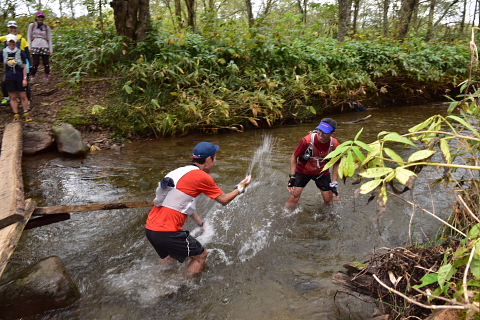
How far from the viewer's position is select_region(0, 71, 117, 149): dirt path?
952 centimetres

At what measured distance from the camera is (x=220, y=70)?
459 inches

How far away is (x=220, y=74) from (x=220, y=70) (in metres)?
0.14

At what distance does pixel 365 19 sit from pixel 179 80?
22549 mm

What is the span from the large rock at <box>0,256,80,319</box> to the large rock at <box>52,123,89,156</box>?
5.01 m

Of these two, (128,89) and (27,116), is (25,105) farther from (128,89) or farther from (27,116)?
(128,89)

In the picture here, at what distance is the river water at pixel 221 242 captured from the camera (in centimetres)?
389

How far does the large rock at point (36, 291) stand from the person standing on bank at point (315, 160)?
3.72 m

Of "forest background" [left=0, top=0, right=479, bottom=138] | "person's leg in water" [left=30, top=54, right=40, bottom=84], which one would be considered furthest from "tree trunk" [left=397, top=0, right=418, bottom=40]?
"person's leg in water" [left=30, top=54, right=40, bottom=84]

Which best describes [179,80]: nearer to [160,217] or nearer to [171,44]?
[171,44]

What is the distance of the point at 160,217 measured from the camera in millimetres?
4074

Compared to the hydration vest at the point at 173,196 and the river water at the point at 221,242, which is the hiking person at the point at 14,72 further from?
the hydration vest at the point at 173,196

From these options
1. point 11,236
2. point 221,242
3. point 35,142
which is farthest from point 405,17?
point 11,236

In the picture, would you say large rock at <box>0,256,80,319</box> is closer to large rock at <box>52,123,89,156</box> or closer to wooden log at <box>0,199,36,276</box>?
wooden log at <box>0,199,36,276</box>

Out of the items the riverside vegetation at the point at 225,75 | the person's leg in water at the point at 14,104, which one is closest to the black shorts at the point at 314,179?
the riverside vegetation at the point at 225,75
